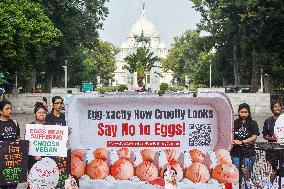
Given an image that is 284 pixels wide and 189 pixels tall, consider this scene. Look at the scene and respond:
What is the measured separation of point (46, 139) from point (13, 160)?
1.75 ft

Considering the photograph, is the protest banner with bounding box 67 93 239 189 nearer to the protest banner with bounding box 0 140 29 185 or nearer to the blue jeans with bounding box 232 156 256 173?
the blue jeans with bounding box 232 156 256 173

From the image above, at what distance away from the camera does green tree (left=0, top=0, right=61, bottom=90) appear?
35406 millimetres

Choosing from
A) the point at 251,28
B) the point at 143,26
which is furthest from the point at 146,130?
the point at 143,26

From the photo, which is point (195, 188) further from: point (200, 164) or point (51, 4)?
point (51, 4)

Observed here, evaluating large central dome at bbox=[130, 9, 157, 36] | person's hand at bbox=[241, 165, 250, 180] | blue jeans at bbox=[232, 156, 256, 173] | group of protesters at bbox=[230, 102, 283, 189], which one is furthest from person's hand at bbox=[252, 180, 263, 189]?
large central dome at bbox=[130, 9, 157, 36]

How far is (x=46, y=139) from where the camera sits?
7250 mm

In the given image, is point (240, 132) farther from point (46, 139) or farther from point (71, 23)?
point (71, 23)

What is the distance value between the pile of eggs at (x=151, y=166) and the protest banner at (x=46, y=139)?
1139mm

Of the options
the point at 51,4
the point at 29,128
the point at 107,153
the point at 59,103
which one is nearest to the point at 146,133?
the point at 107,153

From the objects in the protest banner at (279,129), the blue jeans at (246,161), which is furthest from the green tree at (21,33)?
the blue jeans at (246,161)

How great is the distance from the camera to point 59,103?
28.8ft

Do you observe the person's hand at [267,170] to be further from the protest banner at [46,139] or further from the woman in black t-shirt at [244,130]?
the protest banner at [46,139]

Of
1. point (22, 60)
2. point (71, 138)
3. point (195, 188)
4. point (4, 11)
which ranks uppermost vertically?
point (4, 11)

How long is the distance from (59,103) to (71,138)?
2.95 m
